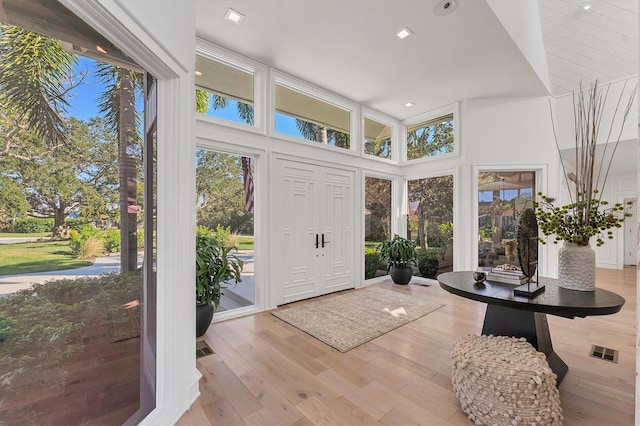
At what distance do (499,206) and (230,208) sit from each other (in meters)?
4.51

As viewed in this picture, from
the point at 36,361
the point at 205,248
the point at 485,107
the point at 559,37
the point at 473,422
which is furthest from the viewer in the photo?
the point at 485,107

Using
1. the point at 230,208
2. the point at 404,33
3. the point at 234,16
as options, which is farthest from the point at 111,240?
the point at 404,33

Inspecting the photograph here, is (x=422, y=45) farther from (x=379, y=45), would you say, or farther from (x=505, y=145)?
(x=505, y=145)

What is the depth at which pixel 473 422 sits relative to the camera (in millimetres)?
1766

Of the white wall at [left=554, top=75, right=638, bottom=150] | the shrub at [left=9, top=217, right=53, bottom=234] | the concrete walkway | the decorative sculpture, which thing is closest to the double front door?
the concrete walkway

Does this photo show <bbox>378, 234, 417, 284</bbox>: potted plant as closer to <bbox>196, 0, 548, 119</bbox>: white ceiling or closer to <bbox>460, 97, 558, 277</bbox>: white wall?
<bbox>460, 97, 558, 277</bbox>: white wall

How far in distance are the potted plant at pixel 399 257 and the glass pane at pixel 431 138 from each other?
6.00 feet

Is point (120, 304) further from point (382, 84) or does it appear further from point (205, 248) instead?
point (382, 84)

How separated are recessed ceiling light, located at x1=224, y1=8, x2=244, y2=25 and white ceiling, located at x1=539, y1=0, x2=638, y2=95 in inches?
162

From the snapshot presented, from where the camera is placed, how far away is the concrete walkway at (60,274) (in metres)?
1.25

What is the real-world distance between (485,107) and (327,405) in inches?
206

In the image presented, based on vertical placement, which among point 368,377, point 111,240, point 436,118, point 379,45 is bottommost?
point 368,377

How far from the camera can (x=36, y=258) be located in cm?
135

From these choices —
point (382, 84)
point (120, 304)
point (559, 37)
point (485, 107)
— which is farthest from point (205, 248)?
point (559, 37)
